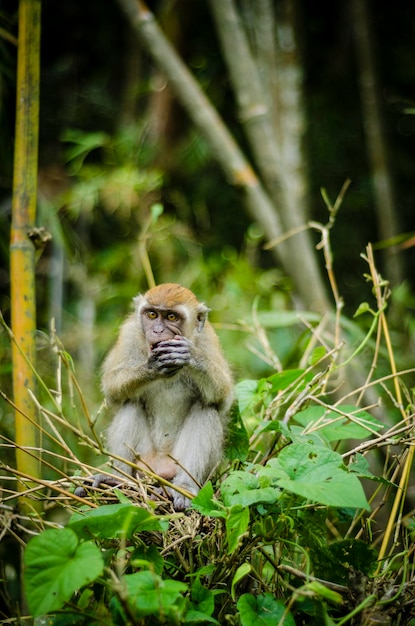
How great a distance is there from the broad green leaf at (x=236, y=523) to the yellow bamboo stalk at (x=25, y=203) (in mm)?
1157

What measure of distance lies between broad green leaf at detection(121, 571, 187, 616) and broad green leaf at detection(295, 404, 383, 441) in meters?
1.08

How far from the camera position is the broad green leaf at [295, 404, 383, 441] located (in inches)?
108

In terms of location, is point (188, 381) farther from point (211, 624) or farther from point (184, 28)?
point (184, 28)

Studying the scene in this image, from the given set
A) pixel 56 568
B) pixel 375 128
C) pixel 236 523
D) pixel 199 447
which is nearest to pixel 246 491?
pixel 236 523

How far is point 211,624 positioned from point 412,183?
8.61 m

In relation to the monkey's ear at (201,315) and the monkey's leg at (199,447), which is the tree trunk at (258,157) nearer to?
the monkey's ear at (201,315)

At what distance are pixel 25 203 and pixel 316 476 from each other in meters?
1.91

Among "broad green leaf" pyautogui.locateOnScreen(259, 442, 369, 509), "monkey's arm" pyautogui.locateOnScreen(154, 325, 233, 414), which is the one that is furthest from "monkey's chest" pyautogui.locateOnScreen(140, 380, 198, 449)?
"broad green leaf" pyautogui.locateOnScreen(259, 442, 369, 509)

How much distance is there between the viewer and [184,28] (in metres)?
8.17

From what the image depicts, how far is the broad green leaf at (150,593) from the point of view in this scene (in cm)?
187

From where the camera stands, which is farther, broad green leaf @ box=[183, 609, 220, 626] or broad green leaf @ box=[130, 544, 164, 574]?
broad green leaf @ box=[130, 544, 164, 574]

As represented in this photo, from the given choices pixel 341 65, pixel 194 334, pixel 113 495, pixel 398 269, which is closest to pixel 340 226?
pixel 341 65

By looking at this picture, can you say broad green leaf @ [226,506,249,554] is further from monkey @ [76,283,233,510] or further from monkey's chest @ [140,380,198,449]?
monkey's chest @ [140,380,198,449]

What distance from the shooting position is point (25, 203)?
3092 millimetres
